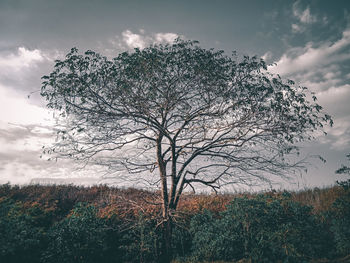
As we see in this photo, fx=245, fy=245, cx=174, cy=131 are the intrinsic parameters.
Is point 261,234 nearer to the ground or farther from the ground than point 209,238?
farther from the ground

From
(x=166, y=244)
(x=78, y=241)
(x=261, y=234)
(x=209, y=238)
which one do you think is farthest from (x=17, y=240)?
(x=261, y=234)

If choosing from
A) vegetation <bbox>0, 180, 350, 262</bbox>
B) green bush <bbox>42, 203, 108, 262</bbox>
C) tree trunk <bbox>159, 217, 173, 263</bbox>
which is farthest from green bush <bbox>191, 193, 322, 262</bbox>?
green bush <bbox>42, 203, 108, 262</bbox>

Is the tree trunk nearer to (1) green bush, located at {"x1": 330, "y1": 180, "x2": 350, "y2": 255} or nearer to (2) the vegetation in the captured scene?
(2) the vegetation

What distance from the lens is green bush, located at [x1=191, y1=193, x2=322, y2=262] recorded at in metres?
6.74

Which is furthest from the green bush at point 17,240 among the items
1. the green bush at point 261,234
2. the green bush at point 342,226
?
the green bush at point 342,226

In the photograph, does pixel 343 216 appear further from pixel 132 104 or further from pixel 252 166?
pixel 132 104

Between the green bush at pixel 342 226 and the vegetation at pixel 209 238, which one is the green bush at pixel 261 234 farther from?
the green bush at pixel 342 226

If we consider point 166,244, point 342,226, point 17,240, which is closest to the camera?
point 342,226

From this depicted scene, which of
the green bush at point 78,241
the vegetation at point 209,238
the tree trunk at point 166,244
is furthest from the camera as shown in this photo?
the tree trunk at point 166,244

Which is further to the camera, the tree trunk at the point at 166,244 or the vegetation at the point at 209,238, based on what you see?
the tree trunk at the point at 166,244

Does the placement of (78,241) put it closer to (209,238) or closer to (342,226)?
(209,238)

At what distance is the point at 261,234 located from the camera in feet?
23.3

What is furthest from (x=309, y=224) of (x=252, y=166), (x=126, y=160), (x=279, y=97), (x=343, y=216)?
(x=126, y=160)

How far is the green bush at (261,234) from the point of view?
22.1ft
